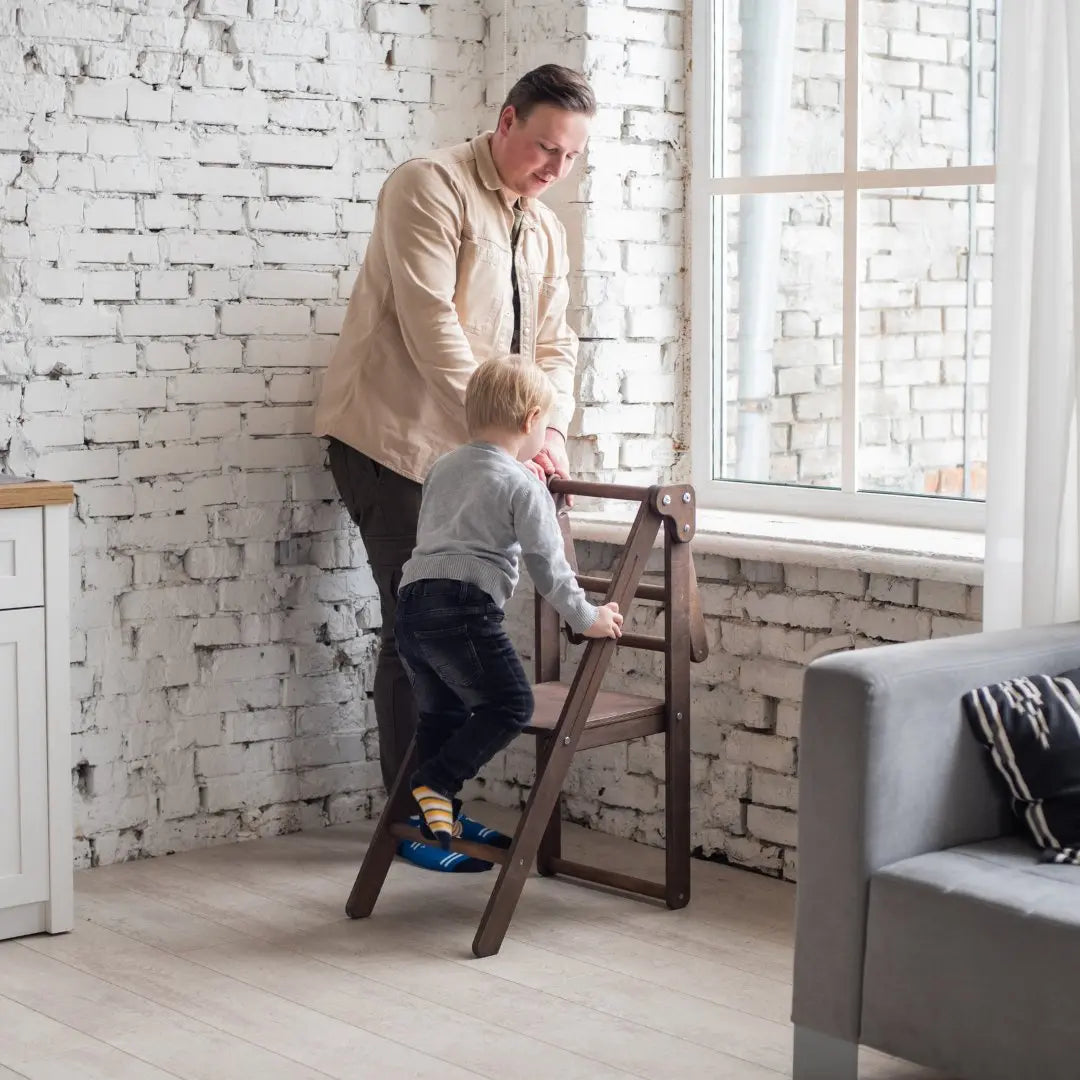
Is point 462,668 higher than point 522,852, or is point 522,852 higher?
point 462,668

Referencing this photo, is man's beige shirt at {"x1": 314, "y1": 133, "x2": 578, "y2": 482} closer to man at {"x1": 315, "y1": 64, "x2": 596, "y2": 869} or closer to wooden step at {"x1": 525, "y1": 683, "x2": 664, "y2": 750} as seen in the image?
man at {"x1": 315, "y1": 64, "x2": 596, "y2": 869}

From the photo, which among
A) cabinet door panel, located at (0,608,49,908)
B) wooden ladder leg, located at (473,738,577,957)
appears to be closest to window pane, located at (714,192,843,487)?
wooden ladder leg, located at (473,738,577,957)

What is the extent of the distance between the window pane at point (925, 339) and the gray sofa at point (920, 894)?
1.08m

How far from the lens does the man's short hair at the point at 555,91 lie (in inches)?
130

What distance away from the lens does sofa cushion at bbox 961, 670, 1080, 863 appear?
236cm

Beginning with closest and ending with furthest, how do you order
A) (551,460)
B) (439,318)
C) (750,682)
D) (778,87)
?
1. (439,318)
2. (551,460)
3. (750,682)
4. (778,87)

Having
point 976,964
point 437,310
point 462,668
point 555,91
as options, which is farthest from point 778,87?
point 976,964

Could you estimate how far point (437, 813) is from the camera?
3082mm

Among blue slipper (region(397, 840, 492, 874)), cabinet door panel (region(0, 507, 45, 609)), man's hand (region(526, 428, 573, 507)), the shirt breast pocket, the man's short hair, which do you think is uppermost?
the man's short hair

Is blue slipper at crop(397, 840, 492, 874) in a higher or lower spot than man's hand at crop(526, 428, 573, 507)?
lower

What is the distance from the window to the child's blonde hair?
917 mm

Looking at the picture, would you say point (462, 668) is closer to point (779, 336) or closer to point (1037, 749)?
point (1037, 749)

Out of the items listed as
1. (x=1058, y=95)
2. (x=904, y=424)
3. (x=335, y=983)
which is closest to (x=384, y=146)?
(x=904, y=424)

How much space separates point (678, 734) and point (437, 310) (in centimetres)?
98
